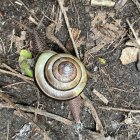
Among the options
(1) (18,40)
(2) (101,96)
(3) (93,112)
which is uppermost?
(1) (18,40)

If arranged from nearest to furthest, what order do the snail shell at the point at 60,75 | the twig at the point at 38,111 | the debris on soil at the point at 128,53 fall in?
the snail shell at the point at 60,75
the twig at the point at 38,111
the debris on soil at the point at 128,53

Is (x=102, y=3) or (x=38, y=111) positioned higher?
(x=102, y=3)

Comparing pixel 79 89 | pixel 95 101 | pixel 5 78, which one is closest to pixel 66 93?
pixel 79 89

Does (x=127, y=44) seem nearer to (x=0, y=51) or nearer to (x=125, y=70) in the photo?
(x=125, y=70)

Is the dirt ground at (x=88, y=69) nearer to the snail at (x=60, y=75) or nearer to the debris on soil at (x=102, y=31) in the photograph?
the debris on soil at (x=102, y=31)

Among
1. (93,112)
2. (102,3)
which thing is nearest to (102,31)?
(102,3)

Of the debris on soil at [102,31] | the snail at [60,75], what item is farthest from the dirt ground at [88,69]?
the snail at [60,75]

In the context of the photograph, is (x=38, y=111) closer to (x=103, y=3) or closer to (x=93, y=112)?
(x=93, y=112)

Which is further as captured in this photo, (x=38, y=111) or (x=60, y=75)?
(x=38, y=111)
